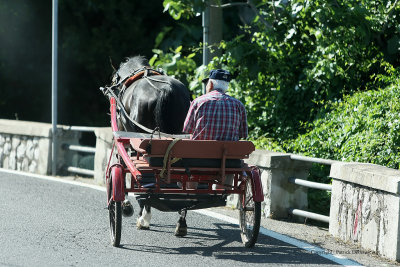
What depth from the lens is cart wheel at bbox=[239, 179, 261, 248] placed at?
312 inches

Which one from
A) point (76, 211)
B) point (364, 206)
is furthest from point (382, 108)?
point (76, 211)

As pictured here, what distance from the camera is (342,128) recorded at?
474 inches

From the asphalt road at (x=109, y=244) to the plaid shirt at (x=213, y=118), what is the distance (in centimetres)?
114

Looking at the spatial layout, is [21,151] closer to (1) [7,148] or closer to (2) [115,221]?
(1) [7,148]

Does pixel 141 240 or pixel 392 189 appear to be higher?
pixel 392 189

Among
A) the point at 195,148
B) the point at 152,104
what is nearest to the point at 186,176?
the point at 195,148

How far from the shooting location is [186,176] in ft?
26.4

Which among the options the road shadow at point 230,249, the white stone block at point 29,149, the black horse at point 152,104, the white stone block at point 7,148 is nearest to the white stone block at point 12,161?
the white stone block at point 7,148

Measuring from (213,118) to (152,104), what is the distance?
1.35 meters

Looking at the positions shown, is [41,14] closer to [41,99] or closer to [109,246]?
[41,99]

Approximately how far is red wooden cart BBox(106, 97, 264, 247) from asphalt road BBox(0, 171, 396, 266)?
0.30m

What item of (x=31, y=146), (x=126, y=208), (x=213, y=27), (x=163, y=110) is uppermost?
(x=213, y=27)

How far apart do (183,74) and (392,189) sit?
9.04m

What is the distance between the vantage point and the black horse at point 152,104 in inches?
353
